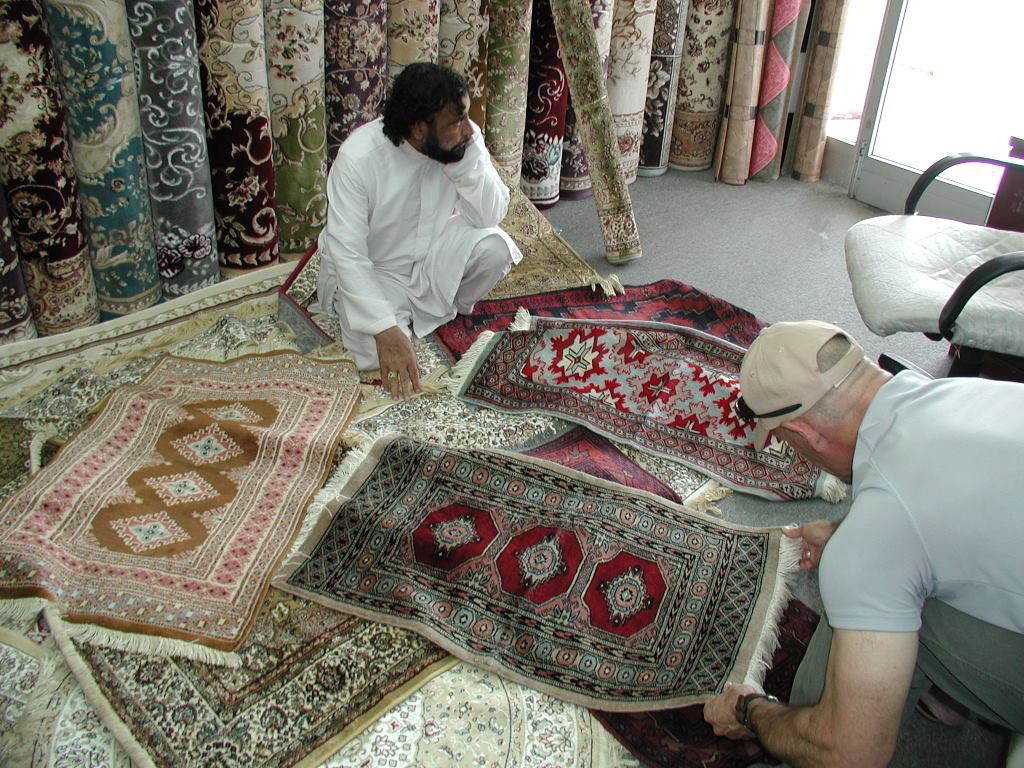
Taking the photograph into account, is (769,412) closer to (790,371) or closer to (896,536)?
(790,371)

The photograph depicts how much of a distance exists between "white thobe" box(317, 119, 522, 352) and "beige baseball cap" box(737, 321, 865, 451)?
140 centimetres

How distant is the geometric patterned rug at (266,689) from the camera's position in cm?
173

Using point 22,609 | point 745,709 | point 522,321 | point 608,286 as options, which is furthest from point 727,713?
point 608,286

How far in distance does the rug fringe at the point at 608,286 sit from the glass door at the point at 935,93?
6.18 feet

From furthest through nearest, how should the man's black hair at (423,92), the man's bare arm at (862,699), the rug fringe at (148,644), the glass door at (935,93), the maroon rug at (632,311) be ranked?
1. the glass door at (935,93)
2. the maroon rug at (632,311)
3. the man's black hair at (423,92)
4. the rug fringe at (148,644)
5. the man's bare arm at (862,699)

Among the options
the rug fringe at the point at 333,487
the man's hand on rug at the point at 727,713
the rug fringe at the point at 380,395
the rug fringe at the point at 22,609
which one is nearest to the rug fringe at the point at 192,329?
the rug fringe at the point at 380,395

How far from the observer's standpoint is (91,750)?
5.61 feet

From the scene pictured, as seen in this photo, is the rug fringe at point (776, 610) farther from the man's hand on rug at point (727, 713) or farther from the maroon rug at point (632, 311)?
the maroon rug at point (632, 311)

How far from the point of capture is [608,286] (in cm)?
356

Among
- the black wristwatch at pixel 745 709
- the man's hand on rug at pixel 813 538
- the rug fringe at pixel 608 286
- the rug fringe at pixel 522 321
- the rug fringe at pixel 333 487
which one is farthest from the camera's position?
the rug fringe at pixel 608 286

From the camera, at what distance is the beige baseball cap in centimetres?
160

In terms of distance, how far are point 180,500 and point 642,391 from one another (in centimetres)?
142

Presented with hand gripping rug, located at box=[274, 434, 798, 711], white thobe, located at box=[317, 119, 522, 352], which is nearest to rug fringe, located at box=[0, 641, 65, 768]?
hand gripping rug, located at box=[274, 434, 798, 711]

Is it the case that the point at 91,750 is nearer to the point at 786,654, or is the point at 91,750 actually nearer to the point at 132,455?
the point at 132,455
